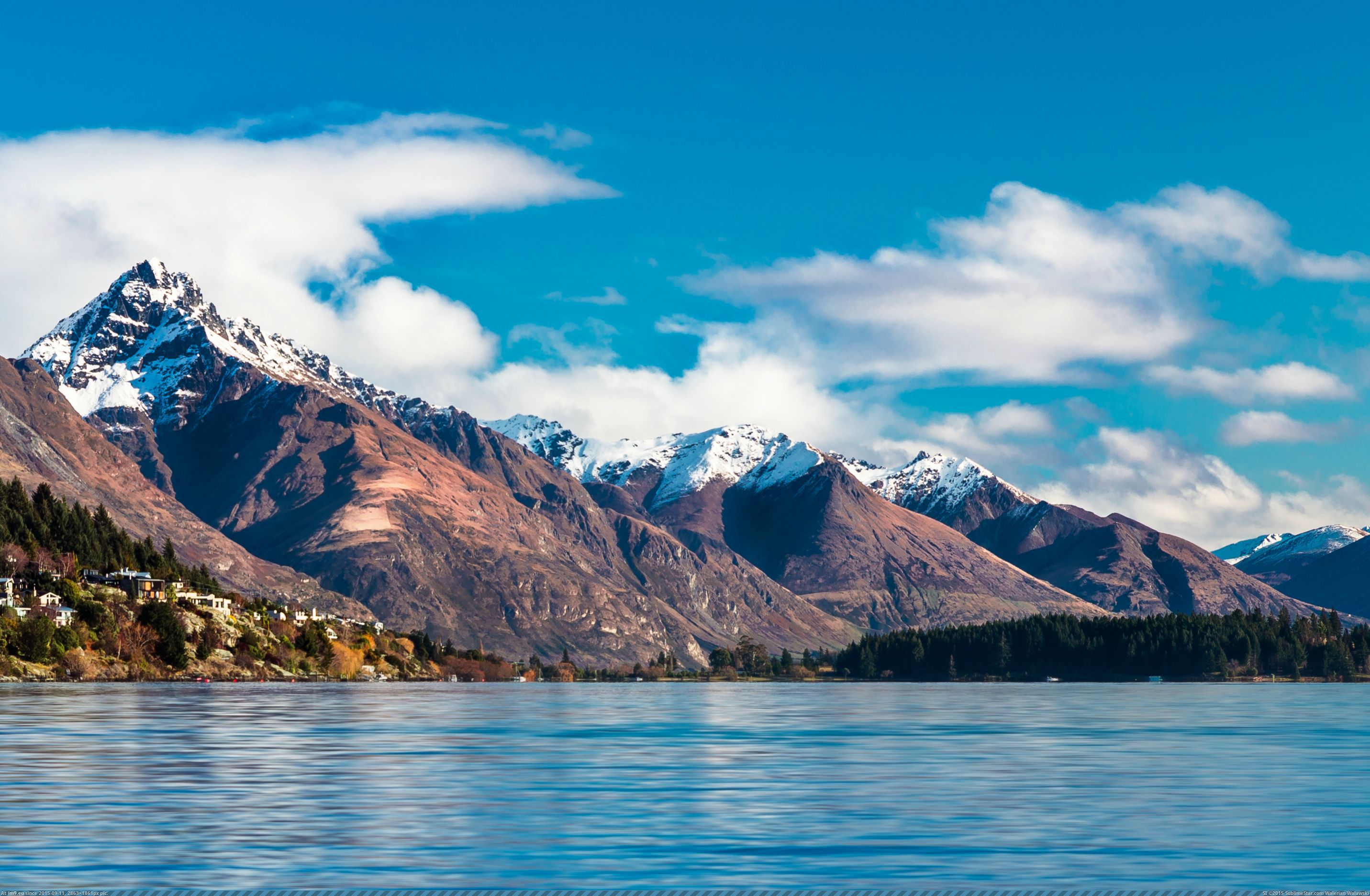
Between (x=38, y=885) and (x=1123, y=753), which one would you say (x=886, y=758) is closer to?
(x=1123, y=753)

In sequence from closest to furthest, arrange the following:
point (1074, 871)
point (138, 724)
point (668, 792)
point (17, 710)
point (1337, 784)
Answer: point (1074, 871)
point (668, 792)
point (1337, 784)
point (138, 724)
point (17, 710)

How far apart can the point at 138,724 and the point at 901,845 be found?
299ft

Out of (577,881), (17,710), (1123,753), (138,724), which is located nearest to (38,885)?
(577,881)

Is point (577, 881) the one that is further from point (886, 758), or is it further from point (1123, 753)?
point (1123, 753)

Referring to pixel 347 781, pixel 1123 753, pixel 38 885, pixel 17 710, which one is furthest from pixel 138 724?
pixel 38 885

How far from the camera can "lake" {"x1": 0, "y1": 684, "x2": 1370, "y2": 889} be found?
42906 millimetres

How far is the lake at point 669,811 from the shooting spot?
141 feet

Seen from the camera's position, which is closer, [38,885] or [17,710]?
[38,885]

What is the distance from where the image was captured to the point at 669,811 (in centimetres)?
5947

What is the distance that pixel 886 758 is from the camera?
9275cm

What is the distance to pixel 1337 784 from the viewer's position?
73312mm

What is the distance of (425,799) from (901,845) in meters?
22.8

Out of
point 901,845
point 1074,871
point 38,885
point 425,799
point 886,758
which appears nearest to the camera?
point 38,885

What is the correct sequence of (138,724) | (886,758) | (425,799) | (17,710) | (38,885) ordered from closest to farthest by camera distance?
(38,885) < (425,799) < (886,758) < (138,724) < (17,710)
